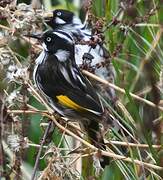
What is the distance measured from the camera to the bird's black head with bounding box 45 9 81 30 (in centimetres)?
371

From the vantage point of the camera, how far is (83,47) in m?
3.24

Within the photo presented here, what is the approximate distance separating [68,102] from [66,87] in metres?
0.07

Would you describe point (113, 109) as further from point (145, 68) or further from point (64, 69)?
point (145, 68)

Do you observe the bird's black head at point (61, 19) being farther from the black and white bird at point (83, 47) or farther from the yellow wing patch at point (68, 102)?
the yellow wing patch at point (68, 102)

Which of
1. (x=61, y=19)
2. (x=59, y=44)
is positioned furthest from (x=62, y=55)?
(x=61, y=19)

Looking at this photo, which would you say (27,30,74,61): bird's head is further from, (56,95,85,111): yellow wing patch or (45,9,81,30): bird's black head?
(45,9,81,30): bird's black head

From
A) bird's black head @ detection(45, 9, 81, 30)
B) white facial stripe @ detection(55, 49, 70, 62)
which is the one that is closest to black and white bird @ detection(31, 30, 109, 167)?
white facial stripe @ detection(55, 49, 70, 62)

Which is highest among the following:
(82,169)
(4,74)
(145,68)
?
(145,68)

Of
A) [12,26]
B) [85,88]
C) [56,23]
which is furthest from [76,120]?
[56,23]

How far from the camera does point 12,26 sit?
2602 mm

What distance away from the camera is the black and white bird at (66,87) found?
275cm

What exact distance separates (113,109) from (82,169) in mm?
378

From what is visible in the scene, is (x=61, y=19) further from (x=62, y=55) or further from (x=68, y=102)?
(x=68, y=102)

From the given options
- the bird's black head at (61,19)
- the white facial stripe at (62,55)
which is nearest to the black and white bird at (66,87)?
the white facial stripe at (62,55)
